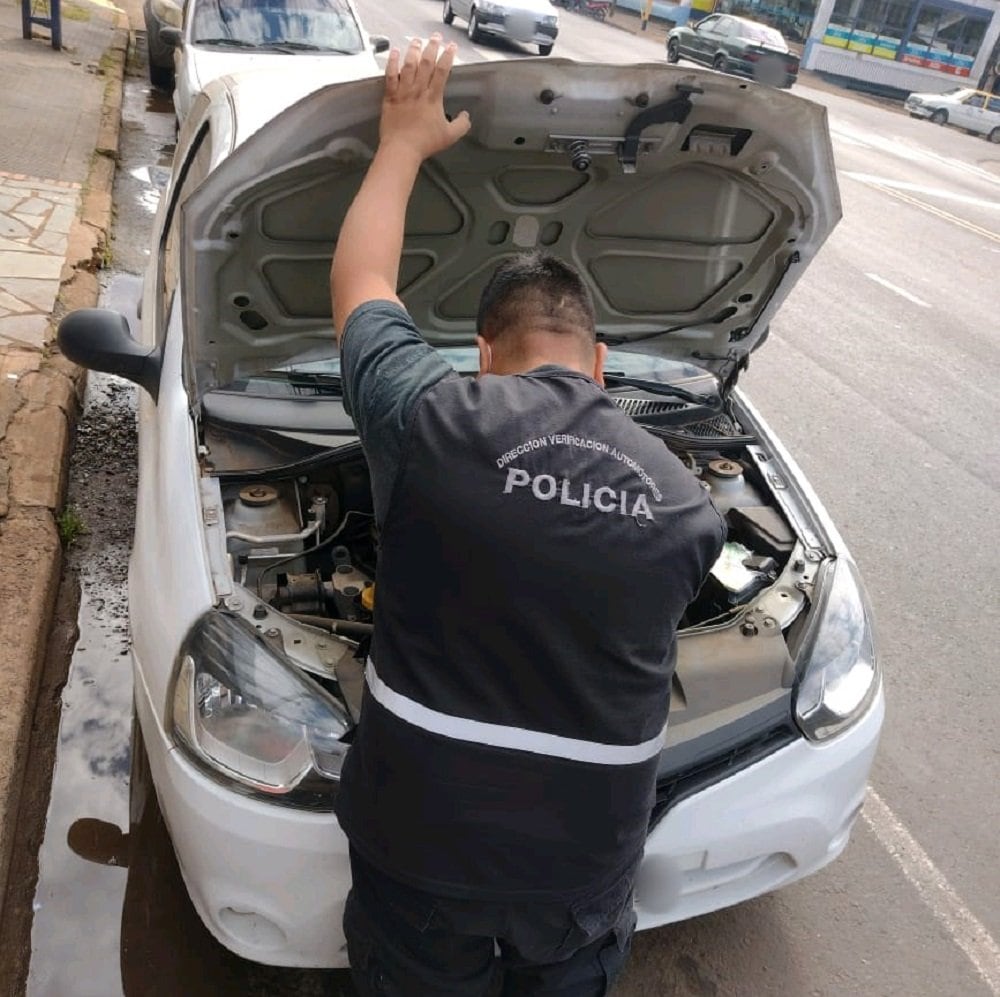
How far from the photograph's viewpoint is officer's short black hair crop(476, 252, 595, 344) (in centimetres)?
168

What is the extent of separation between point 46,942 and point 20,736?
62 centimetres

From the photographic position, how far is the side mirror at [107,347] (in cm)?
275

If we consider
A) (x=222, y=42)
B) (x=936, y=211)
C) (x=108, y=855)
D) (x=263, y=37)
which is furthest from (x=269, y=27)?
(x=936, y=211)

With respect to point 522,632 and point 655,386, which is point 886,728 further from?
point 522,632

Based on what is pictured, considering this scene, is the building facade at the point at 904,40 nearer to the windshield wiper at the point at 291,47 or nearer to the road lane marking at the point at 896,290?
the road lane marking at the point at 896,290

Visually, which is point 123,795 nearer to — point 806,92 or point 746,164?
point 746,164

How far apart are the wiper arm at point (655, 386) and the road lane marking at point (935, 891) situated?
1503 millimetres

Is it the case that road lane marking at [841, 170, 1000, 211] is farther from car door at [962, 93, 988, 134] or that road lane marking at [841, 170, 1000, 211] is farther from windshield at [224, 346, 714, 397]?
car door at [962, 93, 988, 134]

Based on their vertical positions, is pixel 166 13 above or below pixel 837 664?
below

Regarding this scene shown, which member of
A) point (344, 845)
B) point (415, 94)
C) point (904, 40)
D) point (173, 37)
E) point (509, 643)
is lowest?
point (344, 845)

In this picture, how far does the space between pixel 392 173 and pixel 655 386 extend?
157cm

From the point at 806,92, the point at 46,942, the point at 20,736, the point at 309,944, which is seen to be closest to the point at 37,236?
the point at 20,736

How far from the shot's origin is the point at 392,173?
1.95 metres

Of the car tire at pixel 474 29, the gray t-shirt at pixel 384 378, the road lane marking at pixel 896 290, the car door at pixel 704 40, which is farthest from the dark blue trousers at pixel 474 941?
the car door at pixel 704 40
